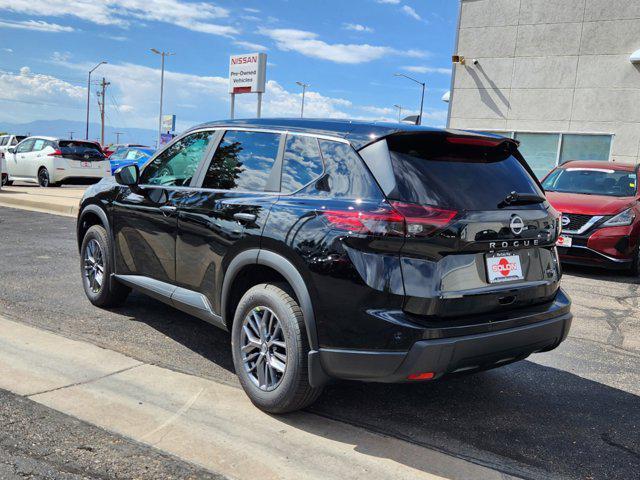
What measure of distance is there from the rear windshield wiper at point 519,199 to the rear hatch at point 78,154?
58.9ft

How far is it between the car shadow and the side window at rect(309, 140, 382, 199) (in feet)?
4.32

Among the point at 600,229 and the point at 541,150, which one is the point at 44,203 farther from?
the point at 541,150

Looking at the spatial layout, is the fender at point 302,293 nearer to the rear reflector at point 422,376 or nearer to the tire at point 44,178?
the rear reflector at point 422,376

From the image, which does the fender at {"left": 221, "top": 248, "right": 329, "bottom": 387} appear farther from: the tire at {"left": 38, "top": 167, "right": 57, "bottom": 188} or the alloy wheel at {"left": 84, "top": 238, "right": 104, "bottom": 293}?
the tire at {"left": 38, "top": 167, "right": 57, "bottom": 188}

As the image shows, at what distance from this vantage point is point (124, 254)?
5.01 metres

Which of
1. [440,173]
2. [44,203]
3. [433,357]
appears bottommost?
[44,203]

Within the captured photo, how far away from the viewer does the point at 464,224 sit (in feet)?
10.0

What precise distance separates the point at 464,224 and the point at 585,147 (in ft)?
63.0

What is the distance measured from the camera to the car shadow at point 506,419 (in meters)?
3.11

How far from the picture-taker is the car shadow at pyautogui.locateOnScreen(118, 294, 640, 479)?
311cm

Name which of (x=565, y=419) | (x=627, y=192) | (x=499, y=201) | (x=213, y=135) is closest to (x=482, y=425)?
(x=565, y=419)

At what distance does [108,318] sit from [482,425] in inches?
132

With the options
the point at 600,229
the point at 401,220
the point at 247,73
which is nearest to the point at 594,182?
the point at 600,229

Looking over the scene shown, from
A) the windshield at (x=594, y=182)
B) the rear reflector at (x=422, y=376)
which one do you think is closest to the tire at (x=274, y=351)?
the rear reflector at (x=422, y=376)
